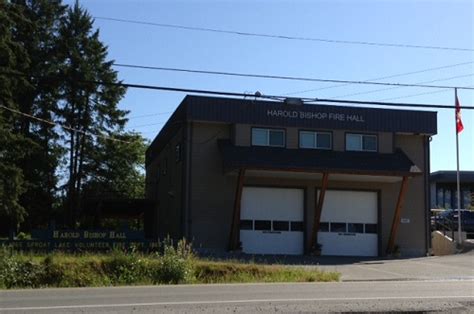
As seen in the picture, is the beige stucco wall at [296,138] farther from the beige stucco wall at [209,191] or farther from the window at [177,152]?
the window at [177,152]

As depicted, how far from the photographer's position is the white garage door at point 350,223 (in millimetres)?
33969

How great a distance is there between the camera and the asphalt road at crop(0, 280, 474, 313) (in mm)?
12266

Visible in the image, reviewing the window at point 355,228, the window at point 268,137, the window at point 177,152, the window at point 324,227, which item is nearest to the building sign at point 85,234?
the window at point 177,152

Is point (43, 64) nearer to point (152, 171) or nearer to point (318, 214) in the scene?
point (152, 171)

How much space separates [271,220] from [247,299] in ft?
64.4

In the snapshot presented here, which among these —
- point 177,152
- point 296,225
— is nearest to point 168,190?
point 177,152

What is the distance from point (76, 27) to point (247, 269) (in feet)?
133

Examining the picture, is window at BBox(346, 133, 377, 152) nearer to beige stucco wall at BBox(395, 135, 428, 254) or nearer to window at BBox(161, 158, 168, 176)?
beige stucco wall at BBox(395, 135, 428, 254)

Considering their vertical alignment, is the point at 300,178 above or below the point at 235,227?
above

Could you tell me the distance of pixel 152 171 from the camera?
5078 cm

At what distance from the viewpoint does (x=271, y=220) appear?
33438 millimetres

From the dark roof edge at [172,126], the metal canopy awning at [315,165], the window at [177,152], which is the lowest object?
the metal canopy awning at [315,165]

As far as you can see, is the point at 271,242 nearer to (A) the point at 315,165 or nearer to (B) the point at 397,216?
(A) the point at 315,165

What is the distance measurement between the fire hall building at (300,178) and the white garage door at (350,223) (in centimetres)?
5
